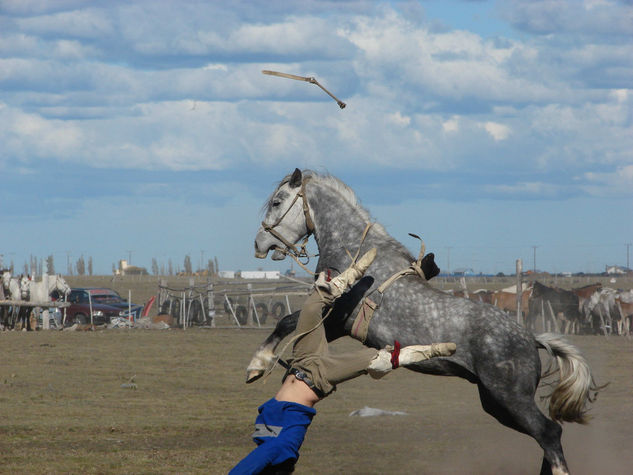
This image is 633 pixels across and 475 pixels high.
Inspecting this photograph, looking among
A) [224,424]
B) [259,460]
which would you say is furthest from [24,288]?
[259,460]

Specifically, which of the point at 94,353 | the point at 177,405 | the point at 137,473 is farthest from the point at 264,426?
the point at 94,353

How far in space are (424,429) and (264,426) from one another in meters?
6.40

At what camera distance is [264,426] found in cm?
541

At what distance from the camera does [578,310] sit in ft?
95.1

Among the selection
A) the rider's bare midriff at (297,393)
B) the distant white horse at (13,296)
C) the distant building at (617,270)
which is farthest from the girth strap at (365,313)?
the distant building at (617,270)

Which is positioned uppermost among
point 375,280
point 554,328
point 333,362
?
point 375,280

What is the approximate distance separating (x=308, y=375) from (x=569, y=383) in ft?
7.69

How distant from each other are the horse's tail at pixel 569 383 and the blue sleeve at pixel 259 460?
2568mm

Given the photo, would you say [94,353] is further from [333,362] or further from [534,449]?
[333,362]

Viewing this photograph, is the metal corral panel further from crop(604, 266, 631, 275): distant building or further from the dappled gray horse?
the dappled gray horse

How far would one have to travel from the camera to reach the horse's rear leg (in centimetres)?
634

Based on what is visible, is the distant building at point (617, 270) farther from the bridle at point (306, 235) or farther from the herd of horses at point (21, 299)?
the bridle at point (306, 235)

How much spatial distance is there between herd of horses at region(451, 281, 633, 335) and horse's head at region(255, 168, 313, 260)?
21.3 meters

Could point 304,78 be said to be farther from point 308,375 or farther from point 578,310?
point 578,310
